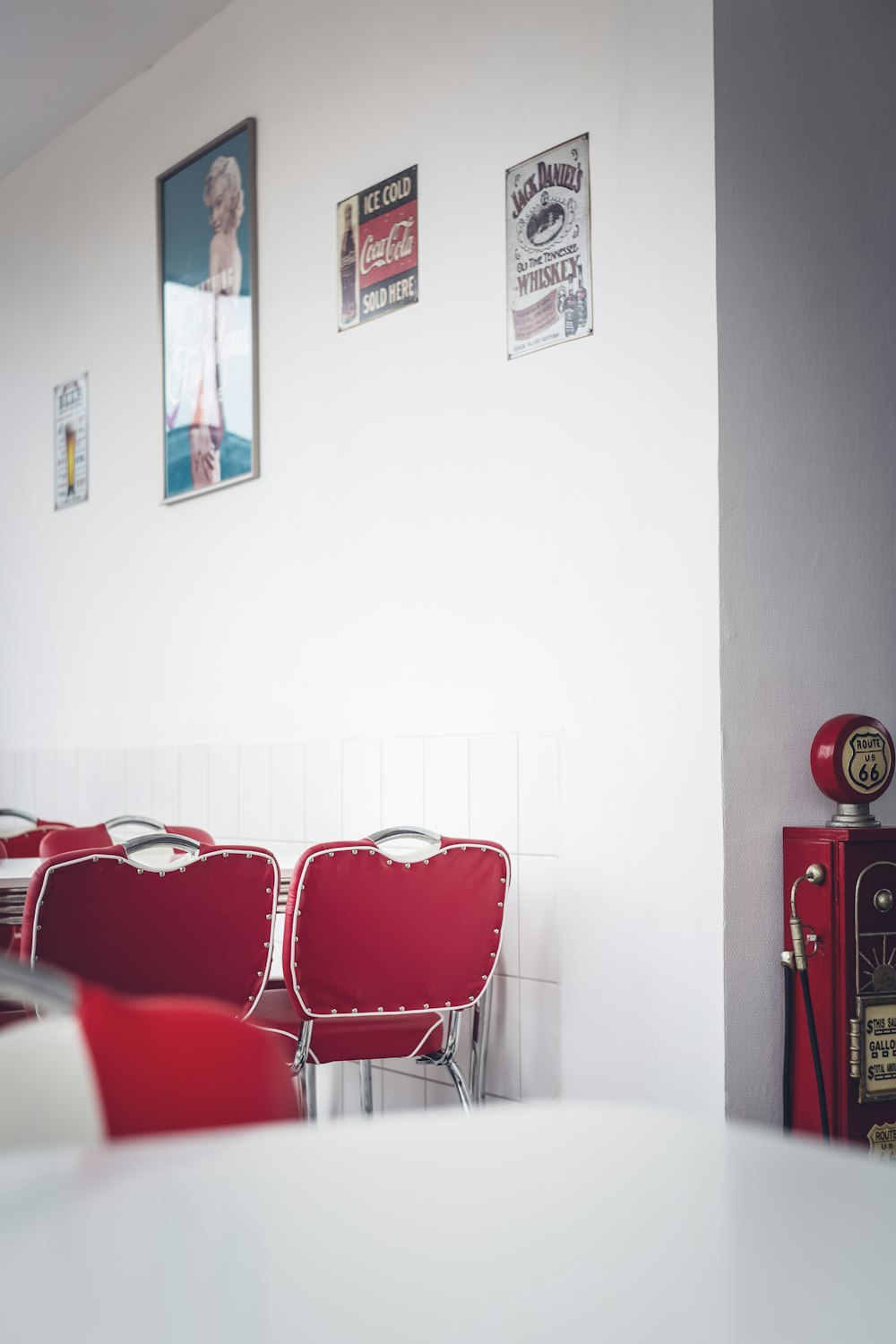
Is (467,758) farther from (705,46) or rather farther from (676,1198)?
(676,1198)

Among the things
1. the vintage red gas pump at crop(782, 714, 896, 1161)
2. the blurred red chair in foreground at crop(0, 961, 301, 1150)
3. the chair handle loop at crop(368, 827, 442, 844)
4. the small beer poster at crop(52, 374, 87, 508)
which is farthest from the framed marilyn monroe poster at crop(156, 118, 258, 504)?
the blurred red chair in foreground at crop(0, 961, 301, 1150)

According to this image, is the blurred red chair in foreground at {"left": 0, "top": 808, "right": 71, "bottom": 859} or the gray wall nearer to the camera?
the gray wall

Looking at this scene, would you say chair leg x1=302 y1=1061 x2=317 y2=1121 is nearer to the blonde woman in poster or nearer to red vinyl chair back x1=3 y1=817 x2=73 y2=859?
red vinyl chair back x1=3 y1=817 x2=73 y2=859

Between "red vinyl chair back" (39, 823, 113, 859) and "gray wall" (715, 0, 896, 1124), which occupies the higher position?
"gray wall" (715, 0, 896, 1124)

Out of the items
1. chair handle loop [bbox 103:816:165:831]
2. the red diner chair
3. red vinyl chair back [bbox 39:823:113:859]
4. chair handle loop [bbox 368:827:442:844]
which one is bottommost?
the red diner chair

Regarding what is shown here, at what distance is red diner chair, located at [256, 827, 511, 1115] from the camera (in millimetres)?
2693

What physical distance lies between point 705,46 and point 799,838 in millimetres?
1782

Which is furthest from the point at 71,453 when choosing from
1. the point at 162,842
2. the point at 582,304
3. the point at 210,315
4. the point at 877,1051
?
the point at 877,1051

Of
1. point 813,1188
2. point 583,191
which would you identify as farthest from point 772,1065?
point 813,1188

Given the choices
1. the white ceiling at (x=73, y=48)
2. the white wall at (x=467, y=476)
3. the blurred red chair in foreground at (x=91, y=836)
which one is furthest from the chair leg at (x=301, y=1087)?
the white ceiling at (x=73, y=48)

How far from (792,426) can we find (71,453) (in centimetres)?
348

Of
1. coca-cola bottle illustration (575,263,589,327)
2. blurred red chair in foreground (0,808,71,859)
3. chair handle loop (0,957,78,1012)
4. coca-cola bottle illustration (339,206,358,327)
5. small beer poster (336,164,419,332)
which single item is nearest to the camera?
chair handle loop (0,957,78,1012)

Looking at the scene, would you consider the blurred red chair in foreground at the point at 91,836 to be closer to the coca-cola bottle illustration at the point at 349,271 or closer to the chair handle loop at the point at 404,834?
the chair handle loop at the point at 404,834

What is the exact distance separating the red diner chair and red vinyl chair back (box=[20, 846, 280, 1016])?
0.09 meters
